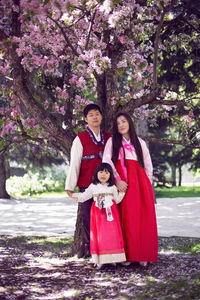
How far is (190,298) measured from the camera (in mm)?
3852

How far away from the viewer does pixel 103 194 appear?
4953mm

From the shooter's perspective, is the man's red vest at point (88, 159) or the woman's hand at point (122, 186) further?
the man's red vest at point (88, 159)

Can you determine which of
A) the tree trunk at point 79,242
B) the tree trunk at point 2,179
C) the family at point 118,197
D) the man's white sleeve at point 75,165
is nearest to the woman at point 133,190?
the family at point 118,197

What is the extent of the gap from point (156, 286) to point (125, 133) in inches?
71.6

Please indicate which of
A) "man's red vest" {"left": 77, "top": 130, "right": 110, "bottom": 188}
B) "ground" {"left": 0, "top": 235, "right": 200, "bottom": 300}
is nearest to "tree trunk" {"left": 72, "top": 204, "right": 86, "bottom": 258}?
"ground" {"left": 0, "top": 235, "right": 200, "bottom": 300}

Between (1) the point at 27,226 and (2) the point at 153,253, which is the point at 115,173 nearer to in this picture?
(2) the point at 153,253

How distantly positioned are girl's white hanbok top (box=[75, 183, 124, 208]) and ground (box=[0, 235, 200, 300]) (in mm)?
782

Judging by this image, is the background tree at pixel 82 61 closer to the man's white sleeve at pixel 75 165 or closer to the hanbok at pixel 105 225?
the man's white sleeve at pixel 75 165

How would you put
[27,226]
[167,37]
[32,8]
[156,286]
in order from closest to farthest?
[32,8] < [156,286] < [167,37] < [27,226]

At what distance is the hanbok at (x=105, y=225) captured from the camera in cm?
486

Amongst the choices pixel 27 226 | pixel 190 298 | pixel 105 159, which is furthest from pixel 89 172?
pixel 27 226

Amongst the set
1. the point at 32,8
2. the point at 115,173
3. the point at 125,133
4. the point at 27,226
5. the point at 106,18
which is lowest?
the point at 27,226

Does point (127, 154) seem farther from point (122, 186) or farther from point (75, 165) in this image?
point (75, 165)

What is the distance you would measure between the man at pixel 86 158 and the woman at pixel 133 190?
23 centimetres
